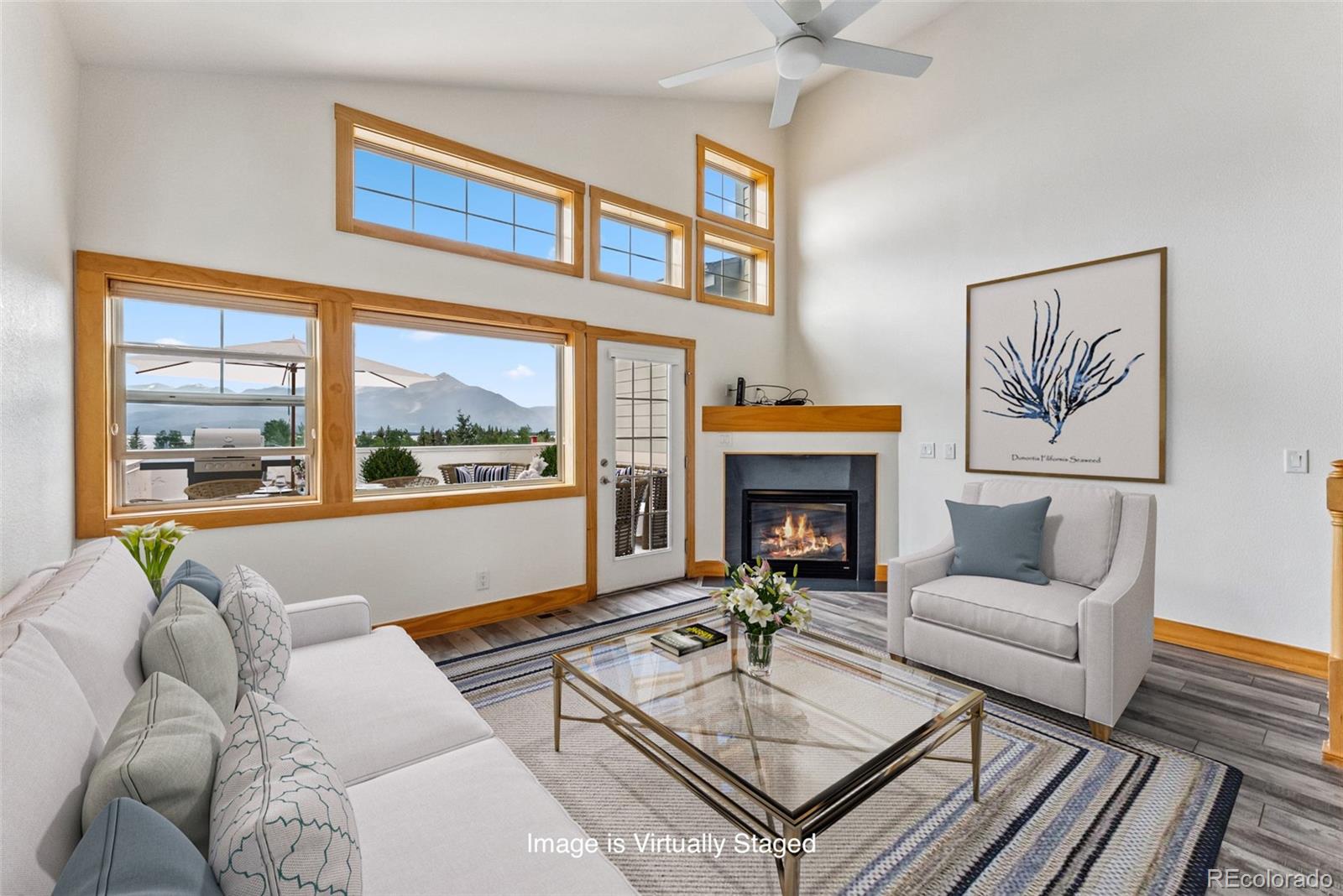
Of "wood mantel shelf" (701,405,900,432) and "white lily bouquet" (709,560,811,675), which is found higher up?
"wood mantel shelf" (701,405,900,432)

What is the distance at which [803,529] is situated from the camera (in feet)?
14.8

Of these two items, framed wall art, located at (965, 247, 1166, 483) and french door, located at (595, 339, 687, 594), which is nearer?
framed wall art, located at (965, 247, 1166, 483)

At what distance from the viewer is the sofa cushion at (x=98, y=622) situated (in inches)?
42.2

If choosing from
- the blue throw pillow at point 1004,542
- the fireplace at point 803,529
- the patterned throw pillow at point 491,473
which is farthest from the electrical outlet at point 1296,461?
the patterned throw pillow at point 491,473

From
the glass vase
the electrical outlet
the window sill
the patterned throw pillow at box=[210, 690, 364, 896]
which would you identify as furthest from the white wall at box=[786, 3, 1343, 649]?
the patterned throw pillow at box=[210, 690, 364, 896]

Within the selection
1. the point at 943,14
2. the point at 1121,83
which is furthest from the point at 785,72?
the point at 943,14

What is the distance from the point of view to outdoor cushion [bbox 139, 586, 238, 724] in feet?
4.17

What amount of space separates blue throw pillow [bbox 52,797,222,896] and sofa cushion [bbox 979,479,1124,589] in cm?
306

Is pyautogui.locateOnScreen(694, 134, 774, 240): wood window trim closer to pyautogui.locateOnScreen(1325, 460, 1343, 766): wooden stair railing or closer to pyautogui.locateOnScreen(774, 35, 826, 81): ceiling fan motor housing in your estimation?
pyautogui.locateOnScreen(774, 35, 826, 81): ceiling fan motor housing

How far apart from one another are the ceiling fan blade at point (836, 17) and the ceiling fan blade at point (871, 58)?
56mm

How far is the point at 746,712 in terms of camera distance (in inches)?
71.1

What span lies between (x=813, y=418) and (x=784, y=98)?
84.6 inches

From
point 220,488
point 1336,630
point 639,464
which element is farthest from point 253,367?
point 1336,630

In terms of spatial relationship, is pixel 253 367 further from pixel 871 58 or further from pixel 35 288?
pixel 871 58
